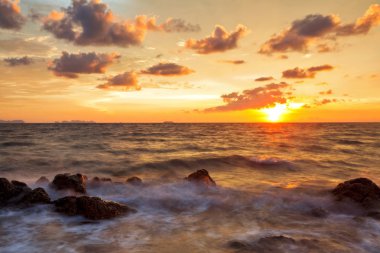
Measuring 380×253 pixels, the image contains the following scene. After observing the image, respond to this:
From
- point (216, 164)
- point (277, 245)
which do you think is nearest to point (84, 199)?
point (277, 245)

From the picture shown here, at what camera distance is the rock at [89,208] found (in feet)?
31.3

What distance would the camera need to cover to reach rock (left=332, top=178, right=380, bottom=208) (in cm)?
1134

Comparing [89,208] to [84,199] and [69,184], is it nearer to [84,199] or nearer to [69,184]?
[84,199]

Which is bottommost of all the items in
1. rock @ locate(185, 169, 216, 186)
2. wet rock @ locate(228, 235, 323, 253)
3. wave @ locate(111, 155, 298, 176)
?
wave @ locate(111, 155, 298, 176)

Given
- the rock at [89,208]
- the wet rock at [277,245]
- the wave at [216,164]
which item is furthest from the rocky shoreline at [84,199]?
the wave at [216,164]

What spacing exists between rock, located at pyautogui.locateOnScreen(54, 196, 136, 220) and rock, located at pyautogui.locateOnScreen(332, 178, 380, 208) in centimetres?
807

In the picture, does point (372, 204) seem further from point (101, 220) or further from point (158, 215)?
point (101, 220)

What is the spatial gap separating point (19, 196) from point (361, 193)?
11.9 meters

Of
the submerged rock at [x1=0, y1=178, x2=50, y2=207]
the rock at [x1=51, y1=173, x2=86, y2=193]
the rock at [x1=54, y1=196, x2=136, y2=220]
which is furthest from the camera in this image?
the rock at [x1=51, y1=173, x2=86, y2=193]

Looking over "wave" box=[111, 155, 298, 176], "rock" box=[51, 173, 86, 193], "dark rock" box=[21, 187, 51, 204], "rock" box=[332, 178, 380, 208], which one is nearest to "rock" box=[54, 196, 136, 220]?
"dark rock" box=[21, 187, 51, 204]

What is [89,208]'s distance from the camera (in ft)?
31.5

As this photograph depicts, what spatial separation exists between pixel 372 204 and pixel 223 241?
6.26m

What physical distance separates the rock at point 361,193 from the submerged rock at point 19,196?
10.5 metres

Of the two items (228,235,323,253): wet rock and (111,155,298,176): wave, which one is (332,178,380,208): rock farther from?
(111,155,298,176): wave
